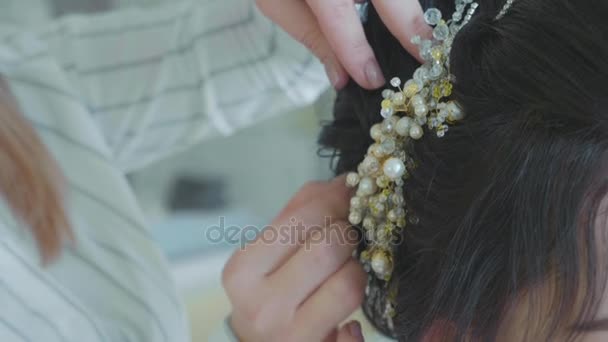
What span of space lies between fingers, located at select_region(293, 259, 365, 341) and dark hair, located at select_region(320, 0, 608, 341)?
0.06 meters

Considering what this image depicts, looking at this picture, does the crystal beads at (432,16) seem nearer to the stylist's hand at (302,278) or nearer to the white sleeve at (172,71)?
the stylist's hand at (302,278)

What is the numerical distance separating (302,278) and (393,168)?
125 mm

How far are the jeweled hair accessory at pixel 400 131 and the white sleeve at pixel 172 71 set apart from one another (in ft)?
1.14

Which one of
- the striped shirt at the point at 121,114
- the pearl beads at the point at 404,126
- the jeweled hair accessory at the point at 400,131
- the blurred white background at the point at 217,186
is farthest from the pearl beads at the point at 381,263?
the blurred white background at the point at 217,186

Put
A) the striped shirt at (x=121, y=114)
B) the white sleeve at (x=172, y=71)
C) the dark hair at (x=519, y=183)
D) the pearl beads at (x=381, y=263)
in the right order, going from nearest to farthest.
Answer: the dark hair at (x=519, y=183) → the pearl beads at (x=381, y=263) → the striped shirt at (x=121, y=114) → the white sleeve at (x=172, y=71)

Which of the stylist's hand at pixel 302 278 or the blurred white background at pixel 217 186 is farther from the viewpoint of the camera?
the blurred white background at pixel 217 186

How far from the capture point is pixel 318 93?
842mm

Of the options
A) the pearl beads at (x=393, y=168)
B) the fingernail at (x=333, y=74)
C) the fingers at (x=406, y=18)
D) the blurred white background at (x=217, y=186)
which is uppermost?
the fingers at (x=406, y=18)

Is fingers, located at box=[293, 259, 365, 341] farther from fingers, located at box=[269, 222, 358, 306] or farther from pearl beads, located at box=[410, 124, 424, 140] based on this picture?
pearl beads, located at box=[410, 124, 424, 140]

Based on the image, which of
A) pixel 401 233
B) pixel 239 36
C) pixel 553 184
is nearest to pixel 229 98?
pixel 239 36

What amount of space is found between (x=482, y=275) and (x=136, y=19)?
2.03ft

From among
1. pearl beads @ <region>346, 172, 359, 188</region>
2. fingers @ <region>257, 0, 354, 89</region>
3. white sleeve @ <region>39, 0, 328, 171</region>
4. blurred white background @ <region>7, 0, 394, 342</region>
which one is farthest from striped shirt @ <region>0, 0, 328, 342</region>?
blurred white background @ <region>7, 0, 394, 342</region>

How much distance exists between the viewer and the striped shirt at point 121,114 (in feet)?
2.27

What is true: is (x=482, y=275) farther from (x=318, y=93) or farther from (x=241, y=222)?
(x=241, y=222)
